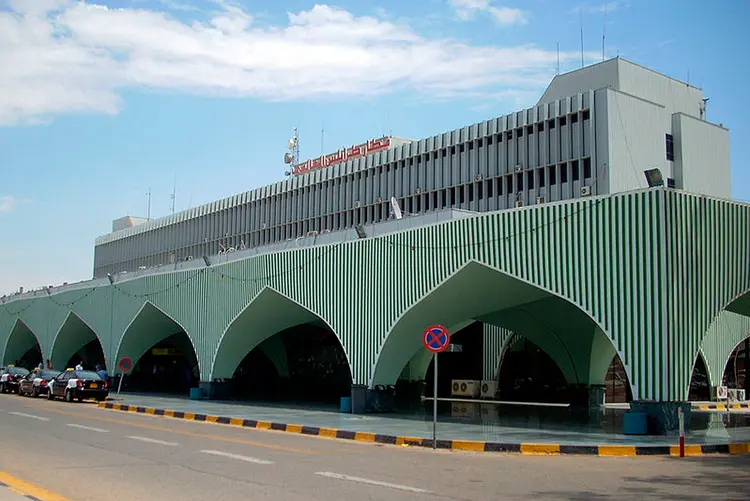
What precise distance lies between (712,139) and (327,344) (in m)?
24.3

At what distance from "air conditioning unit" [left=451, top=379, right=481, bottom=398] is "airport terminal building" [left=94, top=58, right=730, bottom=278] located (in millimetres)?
8202

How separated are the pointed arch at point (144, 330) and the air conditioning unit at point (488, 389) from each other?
1292cm

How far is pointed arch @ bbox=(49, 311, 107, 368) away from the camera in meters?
45.3

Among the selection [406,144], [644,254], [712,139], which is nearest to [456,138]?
[406,144]

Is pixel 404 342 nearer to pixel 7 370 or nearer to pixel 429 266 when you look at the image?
pixel 429 266

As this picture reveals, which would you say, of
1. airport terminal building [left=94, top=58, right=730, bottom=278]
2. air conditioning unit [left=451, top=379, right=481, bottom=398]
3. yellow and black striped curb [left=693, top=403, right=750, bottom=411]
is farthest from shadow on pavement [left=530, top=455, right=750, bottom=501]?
air conditioning unit [left=451, top=379, right=481, bottom=398]

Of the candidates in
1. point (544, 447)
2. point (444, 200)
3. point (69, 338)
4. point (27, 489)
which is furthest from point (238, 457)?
point (444, 200)

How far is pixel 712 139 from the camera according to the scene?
46.5m

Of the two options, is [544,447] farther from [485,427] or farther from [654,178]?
[654,178]

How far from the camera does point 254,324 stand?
3161 cm

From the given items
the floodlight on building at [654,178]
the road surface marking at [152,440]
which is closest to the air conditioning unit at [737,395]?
the floodlight on building at [654,178]

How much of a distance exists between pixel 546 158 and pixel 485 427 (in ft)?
89.8

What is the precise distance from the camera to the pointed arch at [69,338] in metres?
45.3

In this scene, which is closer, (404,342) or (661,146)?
(404,342)
